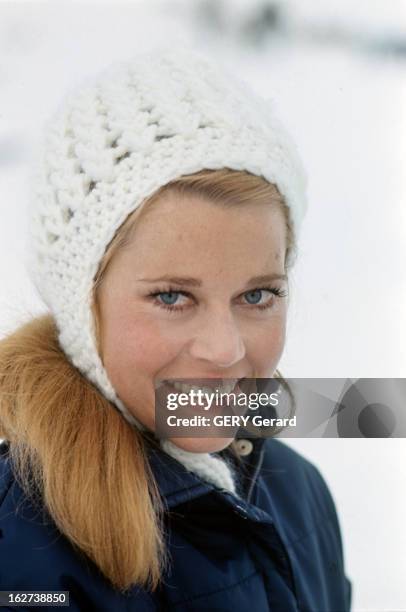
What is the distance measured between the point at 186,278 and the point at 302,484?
430 millimetres

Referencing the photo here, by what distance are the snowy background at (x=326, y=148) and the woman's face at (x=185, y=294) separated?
19cm

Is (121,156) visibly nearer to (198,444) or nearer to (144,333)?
(144,333)

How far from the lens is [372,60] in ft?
3.51

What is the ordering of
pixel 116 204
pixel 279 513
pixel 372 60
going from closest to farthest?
pixel 116 204 < pixel 279 513 < pixel 372 60

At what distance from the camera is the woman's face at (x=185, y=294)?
669mm

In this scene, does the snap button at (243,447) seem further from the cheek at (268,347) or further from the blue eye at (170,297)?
the blue eye at (170,297)

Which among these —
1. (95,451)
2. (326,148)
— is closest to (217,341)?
(95,451)

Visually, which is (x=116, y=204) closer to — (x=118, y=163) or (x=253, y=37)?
(x=118, y=163)

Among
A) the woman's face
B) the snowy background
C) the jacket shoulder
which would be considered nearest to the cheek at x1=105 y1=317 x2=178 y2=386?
the woman's face

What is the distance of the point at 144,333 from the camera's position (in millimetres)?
687

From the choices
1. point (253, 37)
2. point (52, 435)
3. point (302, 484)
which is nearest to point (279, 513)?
point (302, 484)

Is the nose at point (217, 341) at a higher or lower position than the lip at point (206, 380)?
higher

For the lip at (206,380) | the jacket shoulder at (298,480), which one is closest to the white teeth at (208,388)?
the lip at (206,380)

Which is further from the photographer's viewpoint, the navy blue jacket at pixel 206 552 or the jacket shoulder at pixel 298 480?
the jacket shoulder at pixel 298 480
